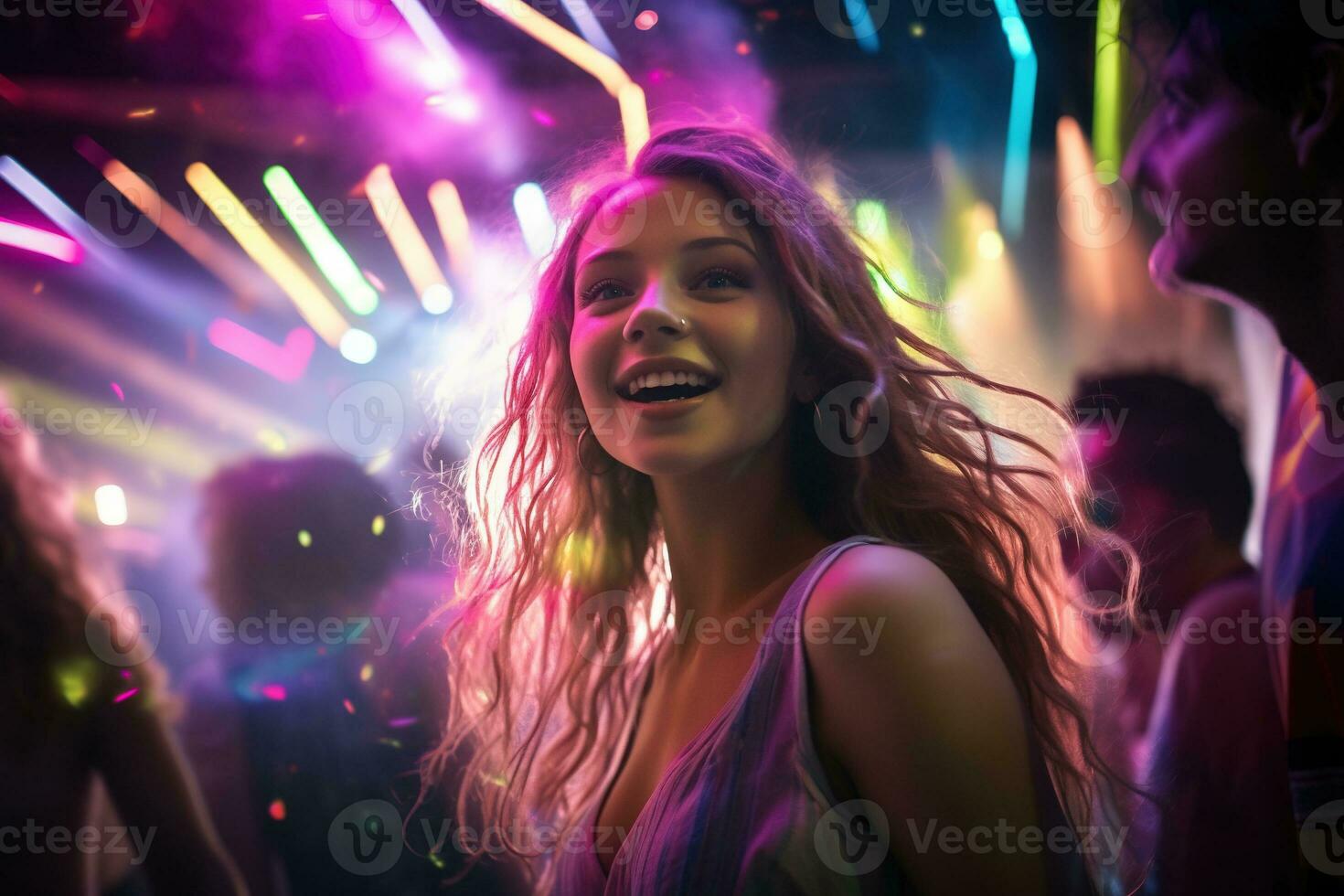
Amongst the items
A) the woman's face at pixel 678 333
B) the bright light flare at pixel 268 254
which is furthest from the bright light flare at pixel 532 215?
the woman's face at pixel 678 333

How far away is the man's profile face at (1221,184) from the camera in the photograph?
1.33m

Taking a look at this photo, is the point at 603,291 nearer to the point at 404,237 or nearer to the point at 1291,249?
the point at 404,237

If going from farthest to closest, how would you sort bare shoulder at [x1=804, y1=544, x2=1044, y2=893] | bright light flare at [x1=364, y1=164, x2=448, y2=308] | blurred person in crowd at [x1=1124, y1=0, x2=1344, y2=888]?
bright light flare at [x1=364, y1=164, x2=448, y2=308], blurred person in crowd at [x1=1124, y1=0, x2=1344, y2=888], bare shoulder at [x1=804, y1=544, x2=1044, y2=893]

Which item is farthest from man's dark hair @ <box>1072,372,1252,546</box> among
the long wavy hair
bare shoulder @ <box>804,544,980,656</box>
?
bare shoulder @ <box>804,544,980,656</box>

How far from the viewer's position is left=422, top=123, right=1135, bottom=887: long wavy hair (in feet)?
3.26

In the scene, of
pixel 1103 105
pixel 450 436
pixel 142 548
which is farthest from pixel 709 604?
pixel 1103 105

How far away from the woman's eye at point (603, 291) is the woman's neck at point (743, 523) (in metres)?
0.23

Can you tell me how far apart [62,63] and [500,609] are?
1.18 metres

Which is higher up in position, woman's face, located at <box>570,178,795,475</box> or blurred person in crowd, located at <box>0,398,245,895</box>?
woman's face, located at <box>570,178,795,475</box>

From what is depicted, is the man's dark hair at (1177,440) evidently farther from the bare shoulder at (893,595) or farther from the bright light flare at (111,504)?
the bright light flare at (111,504)

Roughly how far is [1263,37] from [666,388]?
3.47 ft

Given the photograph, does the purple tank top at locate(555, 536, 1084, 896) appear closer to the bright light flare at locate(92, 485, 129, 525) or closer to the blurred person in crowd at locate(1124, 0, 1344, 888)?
the blurred person in crowd at locate(1124, 0, 1344, 888)

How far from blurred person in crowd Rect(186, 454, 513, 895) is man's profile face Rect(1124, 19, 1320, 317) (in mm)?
1408

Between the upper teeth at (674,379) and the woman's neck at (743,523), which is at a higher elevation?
the upper teeth at (674,379)
